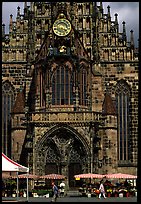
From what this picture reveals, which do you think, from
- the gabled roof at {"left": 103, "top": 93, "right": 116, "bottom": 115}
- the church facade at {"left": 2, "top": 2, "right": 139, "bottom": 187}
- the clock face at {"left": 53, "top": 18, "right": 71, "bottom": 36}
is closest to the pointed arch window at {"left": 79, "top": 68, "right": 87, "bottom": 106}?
the church facade at {"left": 2, "top": 2, "right": 139, "bottom": 187}

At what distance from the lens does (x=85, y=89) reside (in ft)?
160

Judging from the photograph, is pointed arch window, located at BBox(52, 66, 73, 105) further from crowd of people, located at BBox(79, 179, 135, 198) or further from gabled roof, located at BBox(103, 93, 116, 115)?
crowd of people, located at BBox(79, 179, 135, 198)

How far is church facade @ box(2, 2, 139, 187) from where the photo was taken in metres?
46.0

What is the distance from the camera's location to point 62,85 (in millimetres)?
48062

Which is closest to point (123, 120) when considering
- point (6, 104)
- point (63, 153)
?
point (63, 153)

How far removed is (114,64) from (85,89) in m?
4.30

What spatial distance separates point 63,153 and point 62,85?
21.3 ft

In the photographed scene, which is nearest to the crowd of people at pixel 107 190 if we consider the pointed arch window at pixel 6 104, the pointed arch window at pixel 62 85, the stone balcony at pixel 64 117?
the stone balcony at pixel 64 117

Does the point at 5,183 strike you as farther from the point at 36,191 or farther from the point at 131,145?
the point at 131,145

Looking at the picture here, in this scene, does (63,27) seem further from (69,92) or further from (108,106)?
(108,106)

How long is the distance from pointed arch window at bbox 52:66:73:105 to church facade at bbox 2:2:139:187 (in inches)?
3.6

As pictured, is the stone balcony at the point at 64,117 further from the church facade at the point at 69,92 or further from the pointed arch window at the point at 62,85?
the pointed arch window at the point at 62,85

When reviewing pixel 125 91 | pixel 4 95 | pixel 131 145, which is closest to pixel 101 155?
pixel 131 145

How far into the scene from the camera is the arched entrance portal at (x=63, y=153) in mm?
45750
